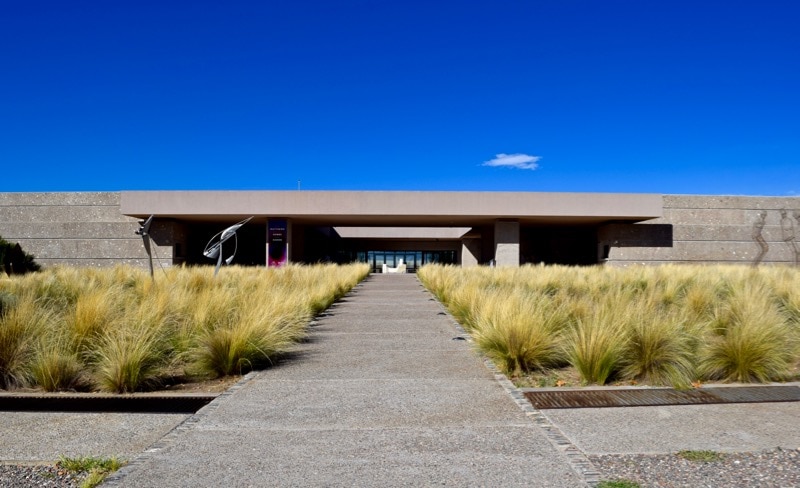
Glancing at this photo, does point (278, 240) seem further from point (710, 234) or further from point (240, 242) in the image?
point (710, 234)

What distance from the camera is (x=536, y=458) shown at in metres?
3.53

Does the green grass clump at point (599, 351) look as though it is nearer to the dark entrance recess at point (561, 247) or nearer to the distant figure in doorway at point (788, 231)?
the distant figure in doorway at point (788, 231)

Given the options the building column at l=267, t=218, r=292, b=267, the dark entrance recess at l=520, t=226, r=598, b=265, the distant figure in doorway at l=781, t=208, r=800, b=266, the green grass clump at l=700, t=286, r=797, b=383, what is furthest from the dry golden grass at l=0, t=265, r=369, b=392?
the dark entrance recess at l=520, t=226, r=598, b=265

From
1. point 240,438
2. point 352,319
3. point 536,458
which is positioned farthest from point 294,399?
point 352,319

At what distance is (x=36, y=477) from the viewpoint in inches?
134

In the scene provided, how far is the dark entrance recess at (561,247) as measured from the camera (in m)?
44.8

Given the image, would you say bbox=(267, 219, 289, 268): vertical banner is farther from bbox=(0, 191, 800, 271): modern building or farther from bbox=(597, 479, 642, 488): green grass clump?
bbox=(597, 479, 642, 488): green grass clump

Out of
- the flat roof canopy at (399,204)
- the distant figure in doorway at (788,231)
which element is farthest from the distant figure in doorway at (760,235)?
the flat roof canopy at (399,204)

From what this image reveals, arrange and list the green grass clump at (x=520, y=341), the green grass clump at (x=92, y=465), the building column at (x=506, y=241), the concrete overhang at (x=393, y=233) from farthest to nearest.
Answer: the concrete overhang at (x=393, y=233)
the building column at (x=506, y=241)
the green grass clump at (x=520, y=341)
the green grass clump at (x=92, y=465)

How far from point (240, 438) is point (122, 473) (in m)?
0.81

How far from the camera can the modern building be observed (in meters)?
32.8

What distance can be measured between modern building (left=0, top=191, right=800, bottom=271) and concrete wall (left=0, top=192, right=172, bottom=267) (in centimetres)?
6

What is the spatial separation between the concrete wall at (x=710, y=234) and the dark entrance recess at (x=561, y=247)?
788 cm

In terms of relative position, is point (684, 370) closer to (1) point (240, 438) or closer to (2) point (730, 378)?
(2) point (730, 378)
